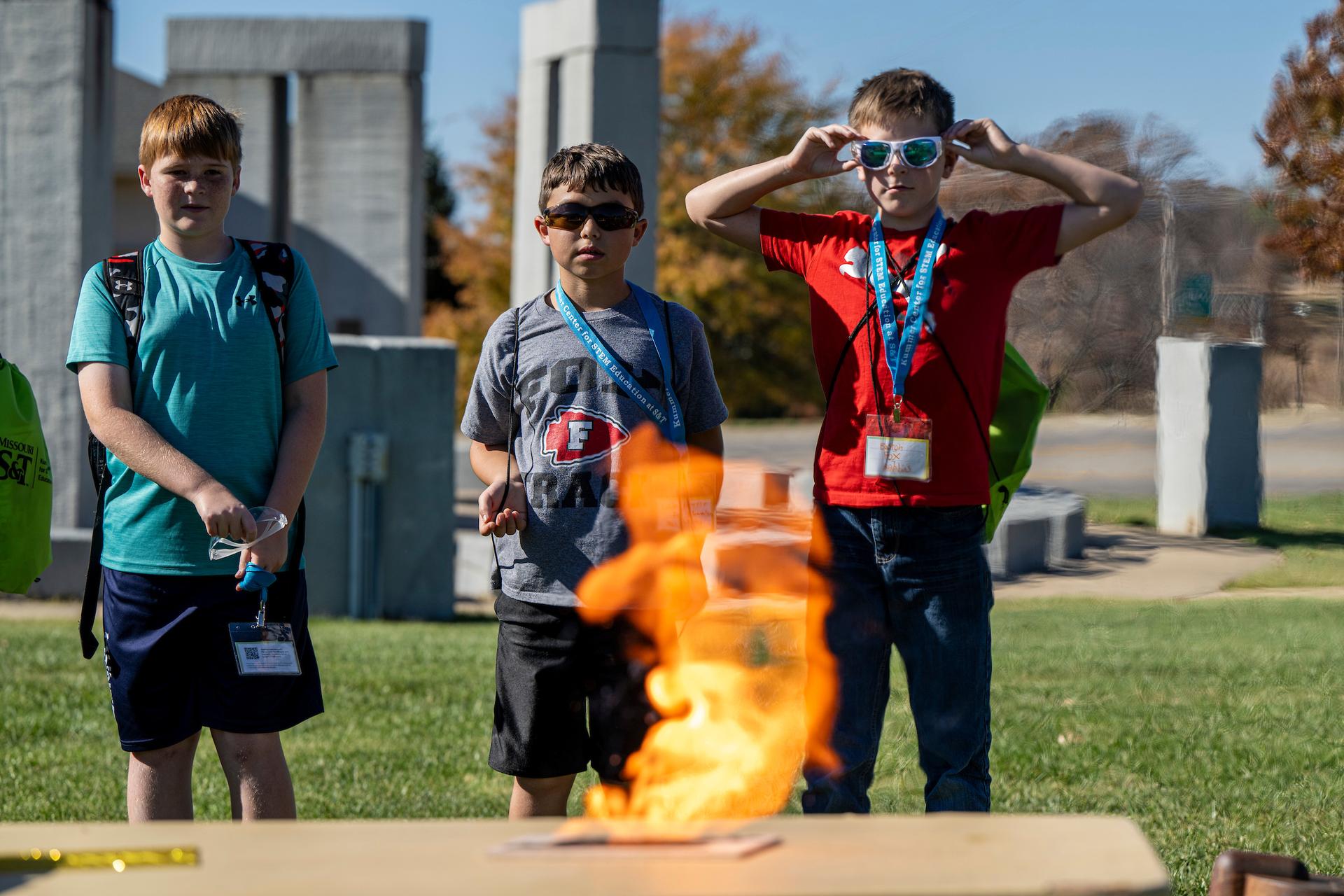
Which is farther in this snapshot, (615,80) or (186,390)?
(615,80)

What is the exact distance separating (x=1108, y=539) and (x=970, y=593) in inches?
333

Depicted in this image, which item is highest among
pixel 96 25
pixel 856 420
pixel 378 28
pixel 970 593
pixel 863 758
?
pixel 378 28

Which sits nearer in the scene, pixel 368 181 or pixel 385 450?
pixel 385 450

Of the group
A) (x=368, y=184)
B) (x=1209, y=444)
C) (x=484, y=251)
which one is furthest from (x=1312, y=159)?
(x=484, y=251)

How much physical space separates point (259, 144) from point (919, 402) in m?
17.8

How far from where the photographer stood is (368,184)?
18.7 meters

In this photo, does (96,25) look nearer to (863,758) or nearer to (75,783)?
(75,783)

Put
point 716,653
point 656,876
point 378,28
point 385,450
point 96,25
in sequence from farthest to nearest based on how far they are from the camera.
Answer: point 378,28 < point 96,25 < point 385,450 < point 716,653 < point 656,876

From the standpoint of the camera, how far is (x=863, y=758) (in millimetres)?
3270

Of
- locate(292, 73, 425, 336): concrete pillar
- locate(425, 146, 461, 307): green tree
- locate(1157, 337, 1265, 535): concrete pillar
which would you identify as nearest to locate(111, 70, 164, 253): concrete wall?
locate(425, 146, 461, 307): green tree

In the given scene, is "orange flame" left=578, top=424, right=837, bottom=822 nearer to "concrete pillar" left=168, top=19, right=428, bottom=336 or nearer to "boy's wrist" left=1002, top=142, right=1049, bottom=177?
"boy's wrist" left=1002, top=142, right=1049, bottom=177

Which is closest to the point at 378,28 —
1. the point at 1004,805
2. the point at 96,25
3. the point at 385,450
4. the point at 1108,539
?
the point at 96,25

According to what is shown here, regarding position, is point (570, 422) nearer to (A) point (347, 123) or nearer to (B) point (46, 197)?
(B) point (46, 197)

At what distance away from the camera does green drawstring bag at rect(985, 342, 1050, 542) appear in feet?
11.0
